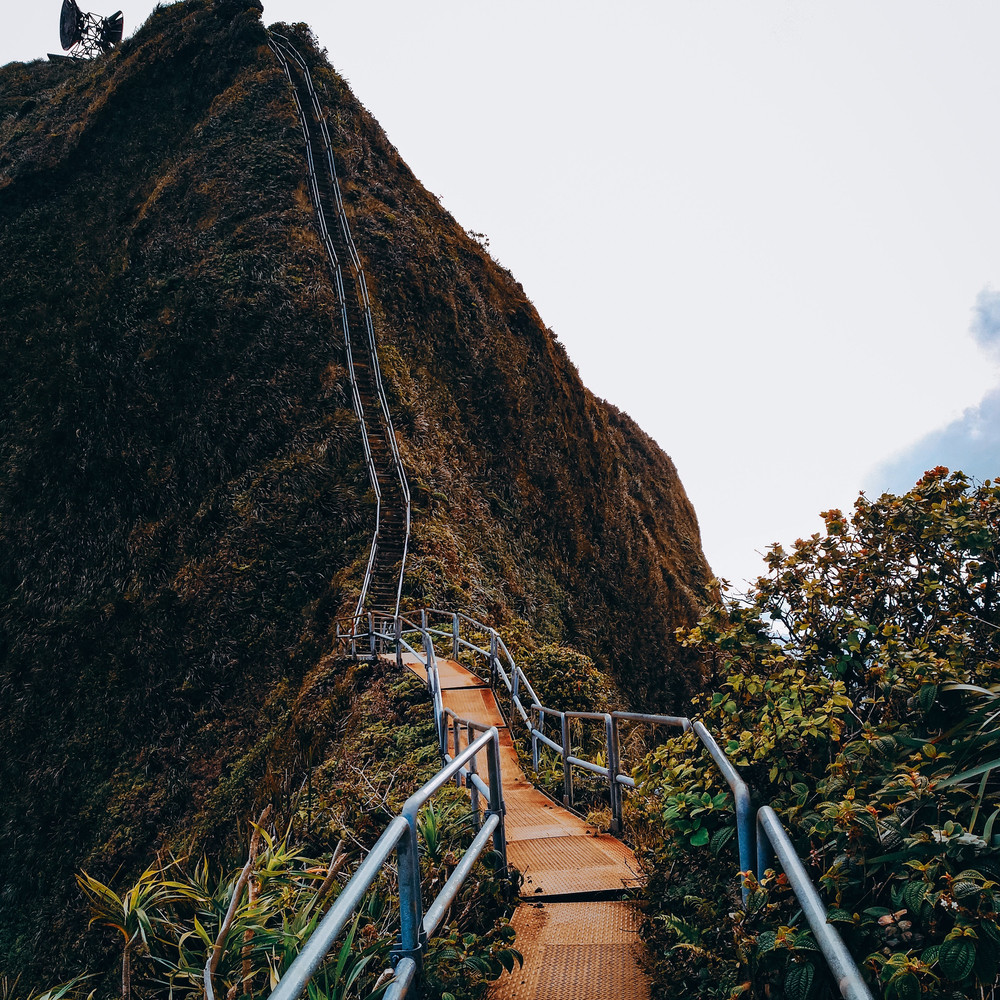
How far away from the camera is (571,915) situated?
12.5 feet

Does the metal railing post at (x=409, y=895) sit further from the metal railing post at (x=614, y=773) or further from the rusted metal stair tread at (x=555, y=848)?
the metal railing post at (x=614, y=773)

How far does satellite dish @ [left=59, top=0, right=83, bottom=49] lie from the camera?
4088 cm

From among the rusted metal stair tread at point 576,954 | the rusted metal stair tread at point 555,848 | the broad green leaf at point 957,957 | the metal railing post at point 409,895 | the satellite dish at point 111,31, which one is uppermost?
the satellite dish at point 111,31

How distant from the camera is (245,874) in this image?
3.53 m

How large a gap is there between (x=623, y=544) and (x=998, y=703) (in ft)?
91.6

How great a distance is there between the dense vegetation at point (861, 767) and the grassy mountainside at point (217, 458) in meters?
9.92

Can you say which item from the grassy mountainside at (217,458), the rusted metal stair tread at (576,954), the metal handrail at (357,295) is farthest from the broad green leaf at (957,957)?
the metal handrail at (357,295)

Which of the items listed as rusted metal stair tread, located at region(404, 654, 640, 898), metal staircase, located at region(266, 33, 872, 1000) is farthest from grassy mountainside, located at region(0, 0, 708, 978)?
rusted metal stair tread, located at region(404, 654, 640, 898)

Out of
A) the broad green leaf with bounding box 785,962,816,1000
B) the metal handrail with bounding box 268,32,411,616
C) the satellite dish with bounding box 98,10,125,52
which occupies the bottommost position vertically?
the broad green leaf with bounding box 785,962,816,1000

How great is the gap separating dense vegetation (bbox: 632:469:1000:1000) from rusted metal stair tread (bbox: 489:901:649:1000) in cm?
18

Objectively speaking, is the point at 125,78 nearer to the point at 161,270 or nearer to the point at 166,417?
the point at 161,270

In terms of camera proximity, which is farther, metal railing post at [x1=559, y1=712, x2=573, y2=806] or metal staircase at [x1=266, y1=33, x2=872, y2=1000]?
metal railing post at [x1=559, y1=712, x2=573, y2=806]

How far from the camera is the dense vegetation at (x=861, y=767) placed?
7.13 ft

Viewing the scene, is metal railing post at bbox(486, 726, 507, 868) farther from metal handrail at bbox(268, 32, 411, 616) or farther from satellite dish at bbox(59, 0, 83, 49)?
satellite dish at bbox(59, 0, 83, 49)
